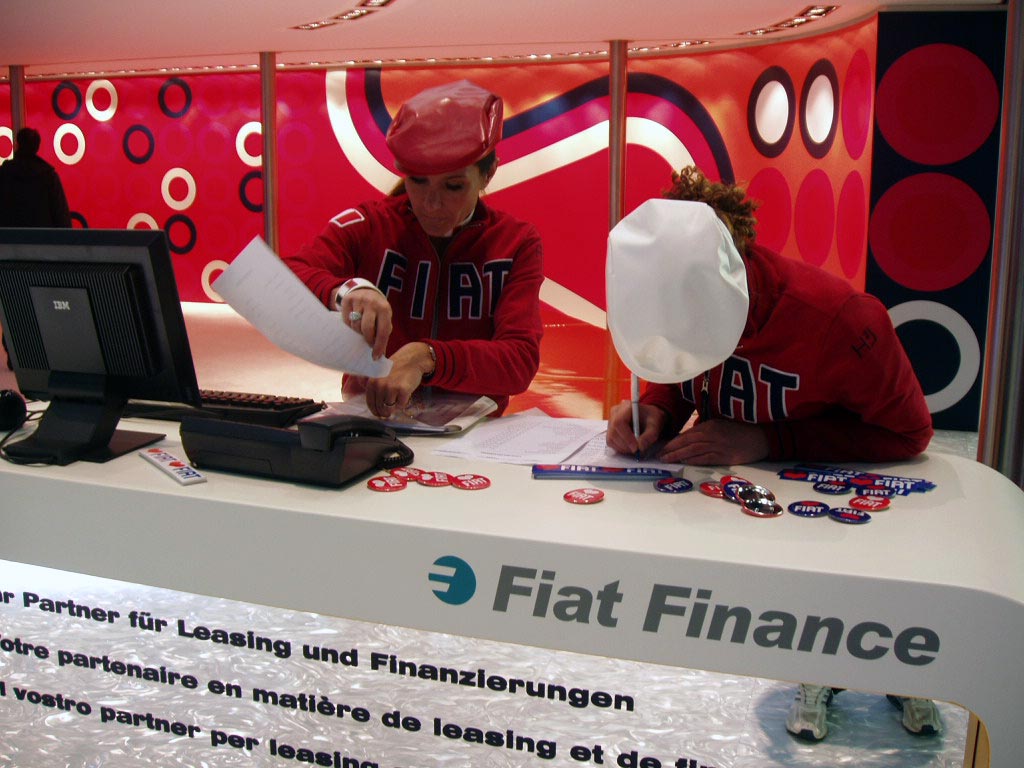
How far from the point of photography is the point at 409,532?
4.24ft

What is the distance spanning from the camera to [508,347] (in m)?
2.12

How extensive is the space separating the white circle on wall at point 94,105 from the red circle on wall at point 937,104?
19.6 ft

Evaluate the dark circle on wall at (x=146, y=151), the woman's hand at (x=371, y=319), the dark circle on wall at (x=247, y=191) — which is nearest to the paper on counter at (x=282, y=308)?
the woman's hand at (x=371, y=319)

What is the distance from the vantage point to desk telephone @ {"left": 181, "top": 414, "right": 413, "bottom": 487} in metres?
1.47

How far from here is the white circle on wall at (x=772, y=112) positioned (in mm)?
5531

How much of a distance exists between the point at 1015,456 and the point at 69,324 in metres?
2.52

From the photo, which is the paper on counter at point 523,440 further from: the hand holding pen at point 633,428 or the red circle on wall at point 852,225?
the red circle on wall at point 852,225

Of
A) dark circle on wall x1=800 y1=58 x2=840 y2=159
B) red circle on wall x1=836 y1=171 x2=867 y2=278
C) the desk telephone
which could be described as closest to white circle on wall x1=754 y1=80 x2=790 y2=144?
dark circle on wall x1=800 y1=58 x2=840 y2=159

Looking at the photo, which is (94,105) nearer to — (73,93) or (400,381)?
(73,93)

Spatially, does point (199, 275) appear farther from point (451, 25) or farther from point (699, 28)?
point (699, 28)

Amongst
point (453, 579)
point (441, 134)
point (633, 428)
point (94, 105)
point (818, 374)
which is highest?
point (94, 105)

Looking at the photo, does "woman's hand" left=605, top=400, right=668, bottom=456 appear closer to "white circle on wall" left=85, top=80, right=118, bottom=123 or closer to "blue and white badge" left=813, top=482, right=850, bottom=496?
"blue and white badge" left=813, top=482, right=850, bottom=496

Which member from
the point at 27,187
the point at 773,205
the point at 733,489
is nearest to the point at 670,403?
the point at 733,489

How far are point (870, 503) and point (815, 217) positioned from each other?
4545 millimetres
